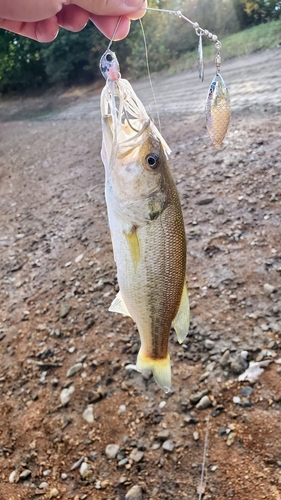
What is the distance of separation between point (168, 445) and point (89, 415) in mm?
745

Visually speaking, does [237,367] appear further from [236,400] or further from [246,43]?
[246,43]

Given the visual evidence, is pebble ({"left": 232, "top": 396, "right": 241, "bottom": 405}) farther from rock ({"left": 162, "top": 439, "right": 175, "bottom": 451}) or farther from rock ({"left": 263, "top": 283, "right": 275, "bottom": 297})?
rock ({"left": 263, "top": 283, "right": 275, "bottom": 297})

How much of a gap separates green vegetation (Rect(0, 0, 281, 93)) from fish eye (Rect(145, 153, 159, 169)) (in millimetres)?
12844

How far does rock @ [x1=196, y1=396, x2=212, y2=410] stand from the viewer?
3299 millimetres

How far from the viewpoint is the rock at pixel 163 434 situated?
10.5 feet

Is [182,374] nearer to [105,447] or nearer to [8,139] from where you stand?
[105,447]

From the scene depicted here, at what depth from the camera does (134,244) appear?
186 cm

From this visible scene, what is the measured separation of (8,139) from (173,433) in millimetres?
14569

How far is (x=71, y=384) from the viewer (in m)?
3.92

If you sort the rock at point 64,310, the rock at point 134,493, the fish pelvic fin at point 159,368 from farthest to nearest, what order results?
the rock at point 64,310, the rock at point 134,493, the fish pelvic fin at point 159,368

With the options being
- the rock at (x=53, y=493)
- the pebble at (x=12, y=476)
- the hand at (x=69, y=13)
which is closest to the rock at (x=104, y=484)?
the rock at (x=53, y=493)

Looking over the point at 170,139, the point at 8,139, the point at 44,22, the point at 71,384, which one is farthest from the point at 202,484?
the point at 8,139

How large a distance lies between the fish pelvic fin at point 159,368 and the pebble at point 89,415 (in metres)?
1.69

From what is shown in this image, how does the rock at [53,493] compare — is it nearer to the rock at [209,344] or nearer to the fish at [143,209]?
the rock at [209,344]
